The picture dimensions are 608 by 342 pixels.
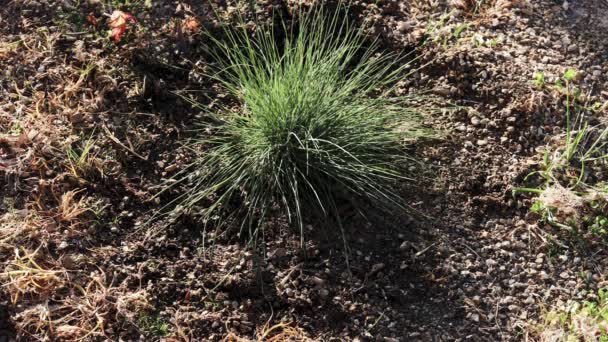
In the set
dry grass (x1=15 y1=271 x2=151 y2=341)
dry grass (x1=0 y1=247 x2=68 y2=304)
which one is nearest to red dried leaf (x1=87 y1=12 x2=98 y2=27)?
dry grass (x1=0 y1=247 x2=68 y2=304)

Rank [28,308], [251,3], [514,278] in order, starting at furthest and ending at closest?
[251,3], [514,278], [28,308]

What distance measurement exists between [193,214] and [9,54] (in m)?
1.29

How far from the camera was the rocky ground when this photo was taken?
2.47m

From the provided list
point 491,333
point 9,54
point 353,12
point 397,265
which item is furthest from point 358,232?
point 9,54

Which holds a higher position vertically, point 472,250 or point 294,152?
point 294,152

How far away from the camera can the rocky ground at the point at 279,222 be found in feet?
8.12

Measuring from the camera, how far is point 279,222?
8.85ft

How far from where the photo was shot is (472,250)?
2.68 metres

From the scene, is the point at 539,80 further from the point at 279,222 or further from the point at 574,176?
the point at 279,222

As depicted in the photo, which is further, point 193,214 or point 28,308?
point 193,214

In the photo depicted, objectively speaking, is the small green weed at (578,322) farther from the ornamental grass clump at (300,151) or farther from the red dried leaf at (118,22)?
the red dried leaf at (118,22)

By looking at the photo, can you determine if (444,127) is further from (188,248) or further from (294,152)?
(188,248)

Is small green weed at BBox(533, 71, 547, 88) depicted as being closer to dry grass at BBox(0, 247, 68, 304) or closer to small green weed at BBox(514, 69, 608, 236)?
small green weed at BBox(514, 69, 608, 236)

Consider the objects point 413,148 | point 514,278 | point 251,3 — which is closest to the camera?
point 514,278
